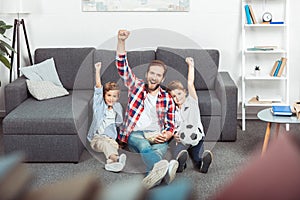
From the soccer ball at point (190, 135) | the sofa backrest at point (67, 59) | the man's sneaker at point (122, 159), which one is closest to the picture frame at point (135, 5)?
the sofa backrest at point (67, 59)

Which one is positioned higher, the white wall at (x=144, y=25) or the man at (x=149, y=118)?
the white wall at (x=144, y=25)

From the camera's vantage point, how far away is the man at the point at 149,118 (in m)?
3.88

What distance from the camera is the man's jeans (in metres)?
3.83

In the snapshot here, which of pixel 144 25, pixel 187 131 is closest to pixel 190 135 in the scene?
pixel 187 131

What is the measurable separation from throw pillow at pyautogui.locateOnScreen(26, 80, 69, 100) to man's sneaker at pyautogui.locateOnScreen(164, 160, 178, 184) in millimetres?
1459

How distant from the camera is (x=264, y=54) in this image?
544 centimetres

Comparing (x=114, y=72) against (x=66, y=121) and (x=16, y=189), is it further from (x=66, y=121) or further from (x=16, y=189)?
(x=16, y=189)

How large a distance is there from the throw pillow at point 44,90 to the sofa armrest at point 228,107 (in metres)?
1.39

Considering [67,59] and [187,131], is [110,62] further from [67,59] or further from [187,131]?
[187,131]

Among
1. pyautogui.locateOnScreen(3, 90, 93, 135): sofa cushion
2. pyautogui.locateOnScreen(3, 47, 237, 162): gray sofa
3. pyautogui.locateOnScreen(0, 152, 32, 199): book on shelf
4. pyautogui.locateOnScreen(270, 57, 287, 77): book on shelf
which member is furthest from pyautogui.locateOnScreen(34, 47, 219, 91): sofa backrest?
pyautogui.locateOnScreen(0, 152, 32, 199): book on shelf

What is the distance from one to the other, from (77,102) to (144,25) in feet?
4.46

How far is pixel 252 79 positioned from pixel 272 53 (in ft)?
1.16

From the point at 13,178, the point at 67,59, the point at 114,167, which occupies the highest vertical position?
the point at 13,178

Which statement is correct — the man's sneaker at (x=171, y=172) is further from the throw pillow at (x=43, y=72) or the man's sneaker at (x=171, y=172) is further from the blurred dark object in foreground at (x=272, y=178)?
the blurred dark object in foreground at (x=272, y=178)
